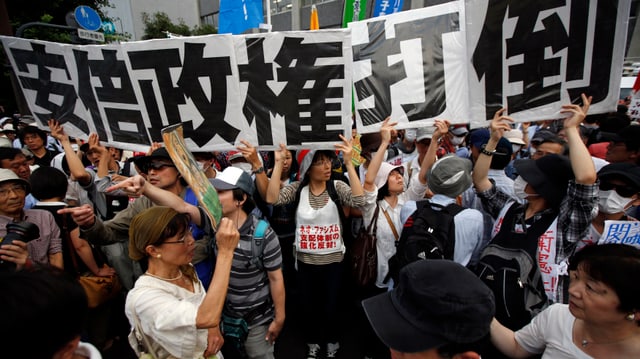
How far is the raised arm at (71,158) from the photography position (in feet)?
10.3

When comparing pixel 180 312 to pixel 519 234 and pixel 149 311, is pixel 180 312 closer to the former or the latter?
pixel 149 311

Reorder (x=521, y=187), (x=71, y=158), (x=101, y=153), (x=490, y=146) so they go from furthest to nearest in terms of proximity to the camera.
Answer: (x=101, y=153) → (x=71, y=158) → (x=490, y=146) → (x=521, y=187)

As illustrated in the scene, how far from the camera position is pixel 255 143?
3176mm

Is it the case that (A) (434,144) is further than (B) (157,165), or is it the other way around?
(A) (434,144)

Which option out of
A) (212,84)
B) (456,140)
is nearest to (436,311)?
(212,84)

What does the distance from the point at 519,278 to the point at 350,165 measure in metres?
1.58

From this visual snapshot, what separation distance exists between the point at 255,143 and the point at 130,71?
147cm

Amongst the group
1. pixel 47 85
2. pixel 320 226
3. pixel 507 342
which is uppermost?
pixel 47 85

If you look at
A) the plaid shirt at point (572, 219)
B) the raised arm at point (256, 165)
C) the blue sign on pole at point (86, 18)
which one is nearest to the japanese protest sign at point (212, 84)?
the raised arm at point (256, 165)

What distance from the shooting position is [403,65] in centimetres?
296

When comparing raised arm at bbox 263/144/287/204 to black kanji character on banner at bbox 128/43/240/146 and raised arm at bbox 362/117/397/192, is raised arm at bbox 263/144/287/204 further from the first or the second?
raised arm at bbox 362/117/397/192

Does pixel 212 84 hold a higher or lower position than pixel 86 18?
lower

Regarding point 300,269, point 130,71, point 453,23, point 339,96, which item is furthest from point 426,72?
point 130,71

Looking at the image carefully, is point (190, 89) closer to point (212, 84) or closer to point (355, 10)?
point (212, 84)
